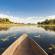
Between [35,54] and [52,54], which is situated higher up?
[35,54]

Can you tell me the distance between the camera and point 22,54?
9617 millimetres

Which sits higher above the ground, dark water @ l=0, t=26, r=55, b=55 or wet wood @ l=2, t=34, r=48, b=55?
wet wood @ l=2, t=34, r=48, b=55

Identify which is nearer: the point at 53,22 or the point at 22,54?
the point at 22,54

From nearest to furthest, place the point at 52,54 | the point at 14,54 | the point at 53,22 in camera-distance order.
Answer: the point at 14,54, the point at 52,54, the point at 53,22

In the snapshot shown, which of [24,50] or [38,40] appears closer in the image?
[24,50]

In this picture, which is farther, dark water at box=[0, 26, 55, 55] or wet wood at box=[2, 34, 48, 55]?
dark water at box=[0, 26, 55, 55]

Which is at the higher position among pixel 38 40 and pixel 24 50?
pixel 24 50

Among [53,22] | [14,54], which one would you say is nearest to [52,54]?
[14,54]

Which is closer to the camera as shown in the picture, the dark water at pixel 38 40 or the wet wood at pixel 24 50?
the wet wood at pixel 24 50

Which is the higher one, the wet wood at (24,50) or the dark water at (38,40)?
the wet wood at (24,50)

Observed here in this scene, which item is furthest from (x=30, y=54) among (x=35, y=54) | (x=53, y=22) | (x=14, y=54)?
(x=53, y=22)

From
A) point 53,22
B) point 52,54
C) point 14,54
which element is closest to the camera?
point 14,54

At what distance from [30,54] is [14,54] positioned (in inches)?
53.5

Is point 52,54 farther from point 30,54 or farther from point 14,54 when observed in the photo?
point 14,54
